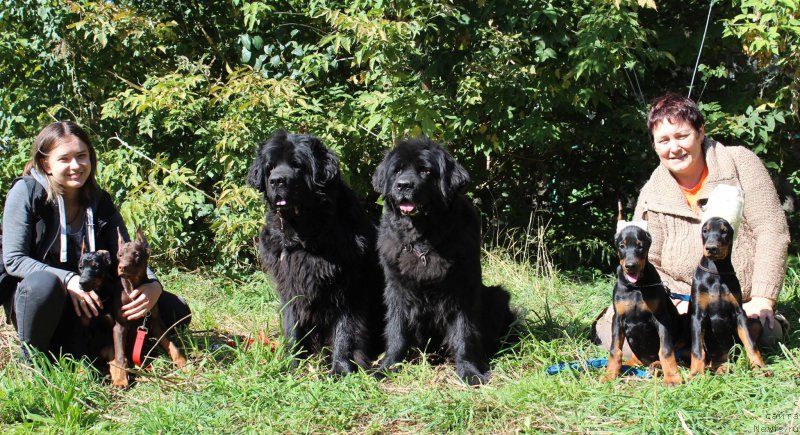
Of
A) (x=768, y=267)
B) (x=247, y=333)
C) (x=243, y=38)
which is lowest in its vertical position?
(x=247, y=333)

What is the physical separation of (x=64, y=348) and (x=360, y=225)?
68.1 inches

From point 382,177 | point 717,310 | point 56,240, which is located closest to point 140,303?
point 56,240

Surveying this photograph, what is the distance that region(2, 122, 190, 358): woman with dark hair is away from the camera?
3.64m

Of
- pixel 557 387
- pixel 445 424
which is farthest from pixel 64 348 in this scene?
pixel 557 387

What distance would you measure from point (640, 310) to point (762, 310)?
2.53 ft

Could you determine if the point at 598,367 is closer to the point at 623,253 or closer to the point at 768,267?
the point at 623,253

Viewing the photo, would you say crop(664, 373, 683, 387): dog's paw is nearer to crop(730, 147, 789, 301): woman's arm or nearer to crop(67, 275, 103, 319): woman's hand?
crop(730, 147, 789, 301): woman's arm

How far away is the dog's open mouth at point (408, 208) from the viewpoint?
3730 mm

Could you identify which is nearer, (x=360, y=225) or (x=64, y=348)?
(x=64, y=348)

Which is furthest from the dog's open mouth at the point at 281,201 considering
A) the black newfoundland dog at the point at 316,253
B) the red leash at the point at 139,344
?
the red leash at the point at 139,344

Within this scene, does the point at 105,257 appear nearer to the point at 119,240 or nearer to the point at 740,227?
the point at 119,240

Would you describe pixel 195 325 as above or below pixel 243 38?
below

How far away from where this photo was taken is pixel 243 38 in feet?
19.7

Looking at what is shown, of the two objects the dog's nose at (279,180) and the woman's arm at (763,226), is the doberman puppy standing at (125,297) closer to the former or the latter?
the dog's nose at (279,180)
